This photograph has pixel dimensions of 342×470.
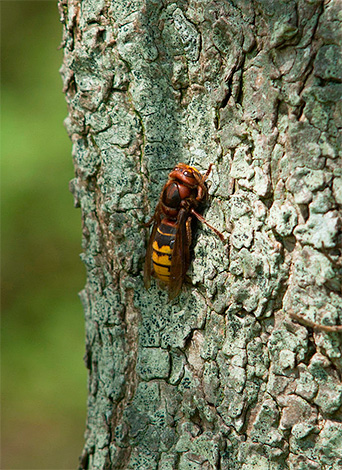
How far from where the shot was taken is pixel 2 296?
4.34 metres

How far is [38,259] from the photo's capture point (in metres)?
4.29

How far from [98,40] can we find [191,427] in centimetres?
140

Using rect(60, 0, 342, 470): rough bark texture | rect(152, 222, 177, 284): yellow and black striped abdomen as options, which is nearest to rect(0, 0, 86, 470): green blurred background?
rect(60, 0, 342, 470): rough bark texture

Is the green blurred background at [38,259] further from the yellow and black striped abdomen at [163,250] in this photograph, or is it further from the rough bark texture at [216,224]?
the yellow and black striped abdomen at [163,250]

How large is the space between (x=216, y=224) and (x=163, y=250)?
9.7 inches

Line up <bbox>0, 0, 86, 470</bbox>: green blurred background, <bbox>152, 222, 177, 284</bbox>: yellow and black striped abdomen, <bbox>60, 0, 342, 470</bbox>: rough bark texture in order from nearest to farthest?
<bbox>60, 0, 342, 470</bbox>: rough bark texture
<bbox>152, 222, 177, 284</bbox>: yellow and black striped abdomen
<bbox>0, 0, 86, 470</bbox>: green blurred background

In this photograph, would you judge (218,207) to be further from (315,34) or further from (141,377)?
(141,377)

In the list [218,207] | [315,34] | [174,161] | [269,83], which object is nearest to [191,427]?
[218,207]

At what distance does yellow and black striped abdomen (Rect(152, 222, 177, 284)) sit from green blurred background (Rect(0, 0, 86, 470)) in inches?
90.3

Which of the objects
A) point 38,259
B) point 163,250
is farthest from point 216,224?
point 38,259

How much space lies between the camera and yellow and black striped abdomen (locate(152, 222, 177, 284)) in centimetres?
177

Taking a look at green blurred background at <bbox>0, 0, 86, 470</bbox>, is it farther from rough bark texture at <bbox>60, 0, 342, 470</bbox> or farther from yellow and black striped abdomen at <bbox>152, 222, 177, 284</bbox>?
yellow and black striped abdomen at <bbox>152, 222, 177, 284</bbox>

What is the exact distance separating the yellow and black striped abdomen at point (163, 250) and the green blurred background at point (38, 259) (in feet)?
7.53

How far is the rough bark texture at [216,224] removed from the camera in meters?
1.38
